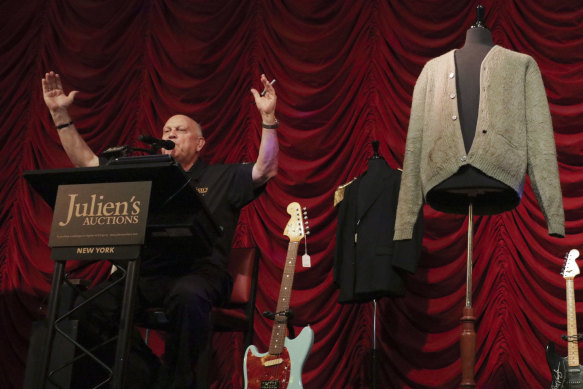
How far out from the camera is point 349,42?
479 cm

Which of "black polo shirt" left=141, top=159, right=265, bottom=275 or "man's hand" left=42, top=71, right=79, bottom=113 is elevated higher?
"man's hand" left=42, top=71, right=79, bottom=113

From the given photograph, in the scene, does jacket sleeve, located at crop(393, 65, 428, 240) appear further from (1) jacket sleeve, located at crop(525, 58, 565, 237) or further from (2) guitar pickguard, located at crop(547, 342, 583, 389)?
(2) guitar pickguard, located at crop(547, 342, 583, 389)

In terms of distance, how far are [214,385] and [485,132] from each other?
8.32 ft

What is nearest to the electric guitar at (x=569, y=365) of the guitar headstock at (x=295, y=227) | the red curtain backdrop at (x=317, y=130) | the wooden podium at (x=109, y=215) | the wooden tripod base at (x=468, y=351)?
the red curtain backdrop at (x=317, y=130)

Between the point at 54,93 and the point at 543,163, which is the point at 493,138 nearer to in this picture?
the point at 543,163

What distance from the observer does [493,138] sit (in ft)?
8.90

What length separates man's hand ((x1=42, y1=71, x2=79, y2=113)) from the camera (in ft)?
10.4

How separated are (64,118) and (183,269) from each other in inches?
37.5

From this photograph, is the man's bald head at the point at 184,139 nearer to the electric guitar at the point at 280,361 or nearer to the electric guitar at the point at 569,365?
the electric guitar at the point at 280,361

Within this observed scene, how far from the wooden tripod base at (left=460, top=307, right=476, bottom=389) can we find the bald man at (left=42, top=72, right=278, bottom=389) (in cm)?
101

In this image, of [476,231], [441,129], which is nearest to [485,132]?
→ [441,129]

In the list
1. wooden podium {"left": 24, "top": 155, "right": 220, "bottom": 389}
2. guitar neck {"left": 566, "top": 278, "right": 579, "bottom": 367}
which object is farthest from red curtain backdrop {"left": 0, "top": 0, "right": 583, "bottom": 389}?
wooden podium {"left": 24, "top": 155, "right": 220, "bottom": 389}

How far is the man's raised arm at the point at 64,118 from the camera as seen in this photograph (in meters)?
3.18

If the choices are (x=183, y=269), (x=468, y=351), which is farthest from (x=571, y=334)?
(x=183, y=269)
